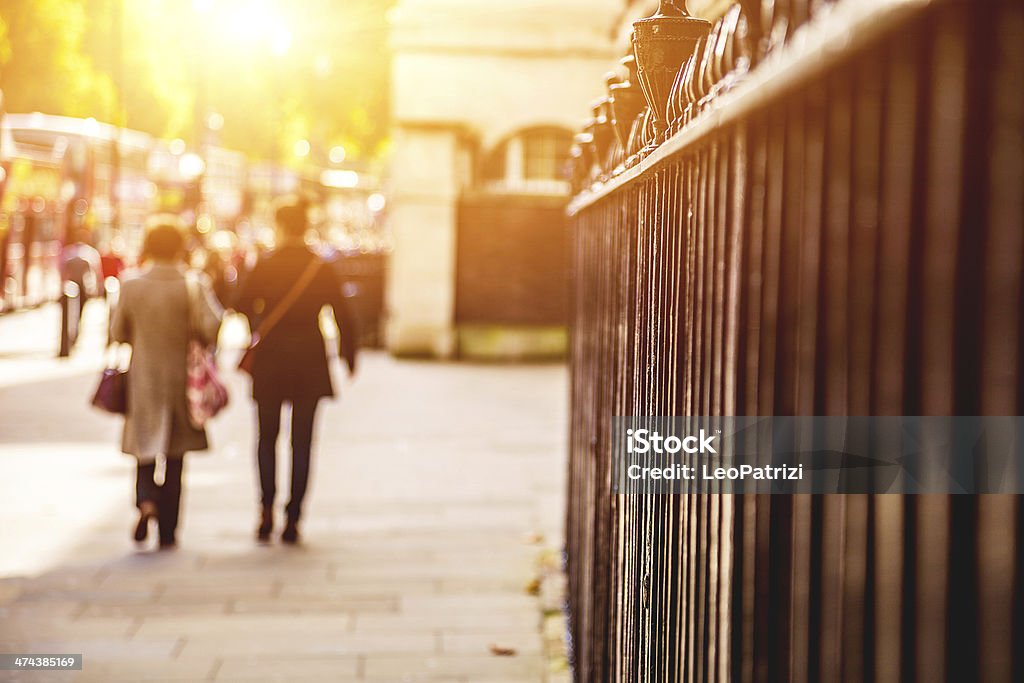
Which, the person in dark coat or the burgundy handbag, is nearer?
the burgundy handbag

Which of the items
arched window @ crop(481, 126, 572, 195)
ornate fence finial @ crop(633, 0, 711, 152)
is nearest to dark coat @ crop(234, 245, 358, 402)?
ornate fence finial @ crop(633, 0, 711, 152)

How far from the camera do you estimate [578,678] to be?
4176mm

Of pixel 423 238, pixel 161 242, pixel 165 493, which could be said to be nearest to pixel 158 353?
pixel 161 242

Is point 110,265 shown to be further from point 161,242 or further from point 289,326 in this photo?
point 289,326

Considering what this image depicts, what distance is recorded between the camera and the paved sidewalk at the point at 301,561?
15.6 ft

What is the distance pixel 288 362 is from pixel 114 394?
2.82 feet

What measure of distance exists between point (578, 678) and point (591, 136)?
1.73 metres

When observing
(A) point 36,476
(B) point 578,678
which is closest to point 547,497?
(A) point 36,476

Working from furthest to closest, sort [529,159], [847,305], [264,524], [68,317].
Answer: [529,159] < [68,317] < [264,524] < [847,305]

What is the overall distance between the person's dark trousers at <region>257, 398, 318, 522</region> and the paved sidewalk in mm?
289

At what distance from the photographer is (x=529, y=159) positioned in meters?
17.8

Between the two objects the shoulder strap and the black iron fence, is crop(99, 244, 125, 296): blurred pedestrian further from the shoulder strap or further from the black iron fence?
the black iron fence

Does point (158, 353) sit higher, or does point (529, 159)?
point (529, 159)

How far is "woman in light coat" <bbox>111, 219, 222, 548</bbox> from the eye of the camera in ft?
20.9
